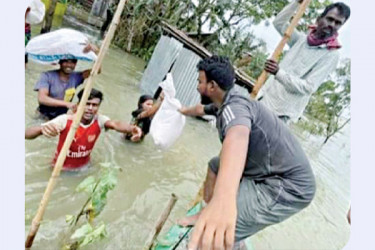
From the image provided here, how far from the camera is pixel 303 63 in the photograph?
2984 mm

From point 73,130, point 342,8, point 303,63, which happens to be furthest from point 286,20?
point 73,130

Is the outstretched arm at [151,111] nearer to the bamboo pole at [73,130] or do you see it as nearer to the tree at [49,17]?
the bamboo pole at [73,130]

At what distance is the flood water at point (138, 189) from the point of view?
3232mm

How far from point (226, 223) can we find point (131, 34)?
12.8m

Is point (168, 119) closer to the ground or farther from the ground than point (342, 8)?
closer to the ground

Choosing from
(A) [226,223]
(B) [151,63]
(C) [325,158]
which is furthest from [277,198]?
(C) [325,158]

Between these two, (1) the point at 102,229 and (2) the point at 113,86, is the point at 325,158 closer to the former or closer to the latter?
(2) the point at 113,86

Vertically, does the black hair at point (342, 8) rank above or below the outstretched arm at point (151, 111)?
above

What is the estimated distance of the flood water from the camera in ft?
10.6

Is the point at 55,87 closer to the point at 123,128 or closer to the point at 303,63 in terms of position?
the point at 123,128

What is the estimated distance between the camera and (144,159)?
4984mm

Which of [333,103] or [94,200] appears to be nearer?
→ [94,200]

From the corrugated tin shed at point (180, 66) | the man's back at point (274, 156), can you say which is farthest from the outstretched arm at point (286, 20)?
the corrugated tin shed at point (180, 66)

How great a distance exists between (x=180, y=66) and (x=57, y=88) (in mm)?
4602
